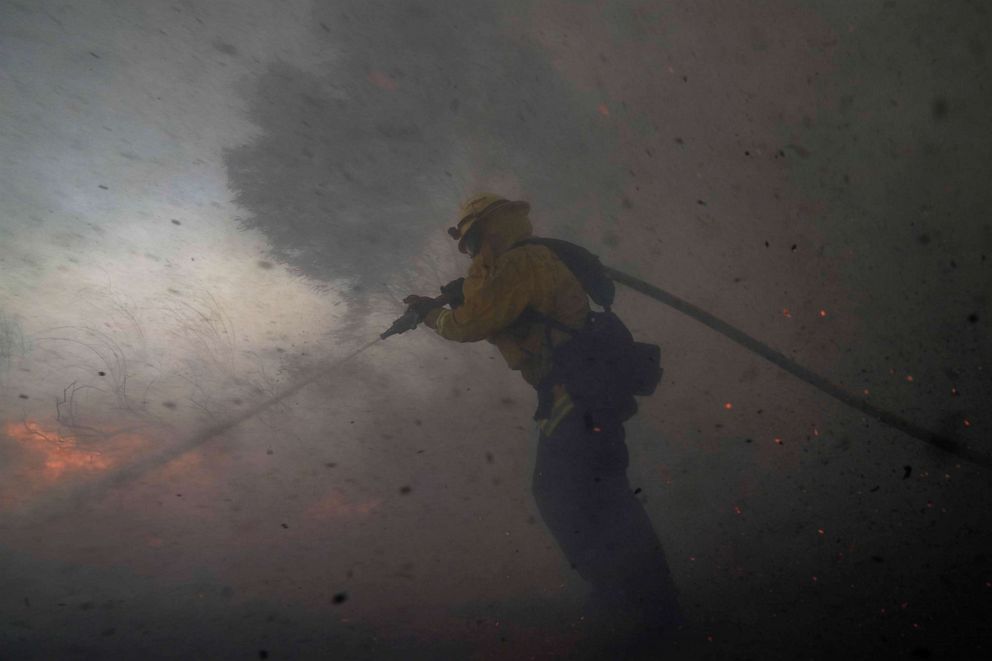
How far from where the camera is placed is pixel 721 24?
1.29m

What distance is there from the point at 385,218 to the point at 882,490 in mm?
1862

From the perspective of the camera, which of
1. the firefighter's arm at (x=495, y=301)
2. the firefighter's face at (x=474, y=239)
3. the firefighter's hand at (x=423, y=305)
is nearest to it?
the firefighter's arm at (x=495, y=301)

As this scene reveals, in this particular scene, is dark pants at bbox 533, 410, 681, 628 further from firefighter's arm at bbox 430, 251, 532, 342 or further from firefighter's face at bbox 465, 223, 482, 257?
firefighter's face at bbox 465, 223, 482, 257

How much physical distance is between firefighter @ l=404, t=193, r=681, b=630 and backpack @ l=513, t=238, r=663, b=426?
2 centimetres

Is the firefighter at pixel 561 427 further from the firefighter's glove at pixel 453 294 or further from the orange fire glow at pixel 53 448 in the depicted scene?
the orange fire glow at pixel 53 448

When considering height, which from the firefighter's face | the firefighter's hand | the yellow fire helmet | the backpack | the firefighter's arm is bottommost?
the backpack

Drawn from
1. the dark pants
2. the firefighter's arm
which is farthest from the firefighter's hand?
the dark pants

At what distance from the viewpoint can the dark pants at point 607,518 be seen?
1.52 m

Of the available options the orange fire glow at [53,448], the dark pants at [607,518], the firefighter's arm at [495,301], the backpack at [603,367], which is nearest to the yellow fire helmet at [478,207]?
the firefighter's arm at [495,301]

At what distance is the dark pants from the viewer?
1520mm

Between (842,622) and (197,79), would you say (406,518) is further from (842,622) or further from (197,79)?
(197,79)

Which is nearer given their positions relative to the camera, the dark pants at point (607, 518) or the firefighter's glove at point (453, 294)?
the dark pants at point (607, 518)

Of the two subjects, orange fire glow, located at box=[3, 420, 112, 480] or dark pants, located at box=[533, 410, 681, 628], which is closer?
dark pants, located at box=[533, 410, 681, 628]

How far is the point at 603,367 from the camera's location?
1479 millimetres
